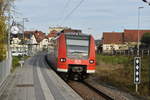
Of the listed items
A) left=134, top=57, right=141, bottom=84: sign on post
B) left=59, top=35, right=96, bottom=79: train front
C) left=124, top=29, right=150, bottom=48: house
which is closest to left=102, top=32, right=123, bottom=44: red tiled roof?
left=124, top=29, right=150, bottom=48: house

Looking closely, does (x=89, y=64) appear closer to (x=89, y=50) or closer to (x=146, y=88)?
(x=89, y=50)

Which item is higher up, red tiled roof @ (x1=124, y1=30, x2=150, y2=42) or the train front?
red tiled roof @ (x1=124, y1=30, x2=150, y2=42)

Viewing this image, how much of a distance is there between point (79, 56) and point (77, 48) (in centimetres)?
61

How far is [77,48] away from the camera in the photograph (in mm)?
21938

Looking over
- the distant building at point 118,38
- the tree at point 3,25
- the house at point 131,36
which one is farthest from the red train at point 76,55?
the distant building at point 118,38

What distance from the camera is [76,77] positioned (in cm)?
2250

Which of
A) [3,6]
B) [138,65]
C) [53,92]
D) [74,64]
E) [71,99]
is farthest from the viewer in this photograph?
[74,64]

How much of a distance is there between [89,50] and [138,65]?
6.22 m

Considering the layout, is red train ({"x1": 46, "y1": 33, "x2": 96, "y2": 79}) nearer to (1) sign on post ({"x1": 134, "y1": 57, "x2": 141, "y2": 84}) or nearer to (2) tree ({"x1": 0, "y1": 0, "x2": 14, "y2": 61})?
(2) tree ({"x1": 0, "y1": 0, "x2": 14, "y2": 61})

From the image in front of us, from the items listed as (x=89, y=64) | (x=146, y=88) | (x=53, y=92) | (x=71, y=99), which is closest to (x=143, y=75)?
(x=89, y=64)

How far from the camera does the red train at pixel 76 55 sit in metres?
21.5

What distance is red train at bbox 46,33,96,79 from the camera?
21.5 metres

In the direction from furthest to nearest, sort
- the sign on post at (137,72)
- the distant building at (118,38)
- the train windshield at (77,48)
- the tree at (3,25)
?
1. the distant building at (118,38)
2. the train windshield at (77,48)
3. the sign on post at (137,72)
4. the tree at (3,25)

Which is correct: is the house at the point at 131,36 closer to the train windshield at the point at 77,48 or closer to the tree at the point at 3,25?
the train windshield at the point at 77,48
